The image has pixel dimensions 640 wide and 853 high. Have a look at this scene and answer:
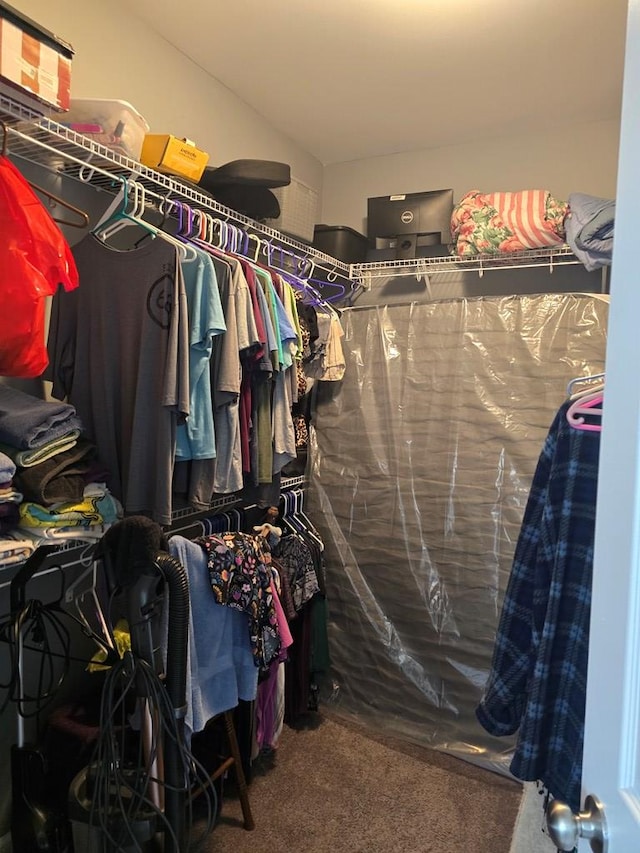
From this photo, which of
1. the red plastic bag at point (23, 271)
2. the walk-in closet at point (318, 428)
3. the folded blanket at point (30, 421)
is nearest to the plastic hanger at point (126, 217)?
the walk-in closet at point (318, 428)

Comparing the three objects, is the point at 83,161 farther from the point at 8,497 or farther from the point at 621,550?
the point at 621,550

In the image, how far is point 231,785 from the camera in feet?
6.91

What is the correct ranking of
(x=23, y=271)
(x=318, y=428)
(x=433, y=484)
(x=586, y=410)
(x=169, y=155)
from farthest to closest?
(x=318, y=428)
(x=433, y=484)
(x=169, y=155)
(x=23, y=271)
(x=586, y=410)

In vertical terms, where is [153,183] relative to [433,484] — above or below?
above

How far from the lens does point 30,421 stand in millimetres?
1440

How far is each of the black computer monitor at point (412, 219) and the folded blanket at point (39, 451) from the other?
1809 mm

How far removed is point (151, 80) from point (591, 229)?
170 cm

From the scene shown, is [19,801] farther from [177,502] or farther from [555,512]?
[555,512]

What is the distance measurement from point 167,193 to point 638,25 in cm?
151

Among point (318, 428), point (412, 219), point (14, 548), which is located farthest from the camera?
point (318, 428)

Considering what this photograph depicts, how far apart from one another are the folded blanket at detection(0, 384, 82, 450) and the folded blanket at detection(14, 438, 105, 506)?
0.05m

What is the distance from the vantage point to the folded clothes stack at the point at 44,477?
141 cm

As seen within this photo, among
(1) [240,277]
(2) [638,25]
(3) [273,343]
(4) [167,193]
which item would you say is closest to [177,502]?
(3) [273,343]

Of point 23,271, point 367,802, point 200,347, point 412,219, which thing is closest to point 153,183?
point 200,347
